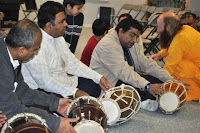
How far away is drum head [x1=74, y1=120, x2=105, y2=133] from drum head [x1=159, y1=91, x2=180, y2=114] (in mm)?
1295

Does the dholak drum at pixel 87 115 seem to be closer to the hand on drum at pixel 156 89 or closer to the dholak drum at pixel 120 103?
the dholak drum at pixel 120 103

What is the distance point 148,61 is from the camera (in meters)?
3.28

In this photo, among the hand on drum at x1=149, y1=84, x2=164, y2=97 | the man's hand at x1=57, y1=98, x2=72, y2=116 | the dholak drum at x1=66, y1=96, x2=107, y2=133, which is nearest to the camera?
the dholak drum at x1=66, y1=96, x2=107, y2=133

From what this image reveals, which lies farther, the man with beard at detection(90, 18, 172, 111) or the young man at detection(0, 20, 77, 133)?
the man with beard at detection(90, 18, 172, 111)

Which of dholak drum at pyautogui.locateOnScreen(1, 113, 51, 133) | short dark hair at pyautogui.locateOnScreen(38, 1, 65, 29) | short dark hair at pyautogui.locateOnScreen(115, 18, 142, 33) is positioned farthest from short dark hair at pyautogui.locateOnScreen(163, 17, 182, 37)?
dholak drum at pyautogui.locateOnScreen(1, 113, 51, 133)

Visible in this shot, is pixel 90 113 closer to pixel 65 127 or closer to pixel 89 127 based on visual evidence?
pixel 89 127

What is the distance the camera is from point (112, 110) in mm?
2385

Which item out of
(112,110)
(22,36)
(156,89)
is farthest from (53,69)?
(156,89)

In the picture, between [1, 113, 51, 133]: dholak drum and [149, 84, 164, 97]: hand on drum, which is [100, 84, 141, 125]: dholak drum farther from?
[1, 113, 51, 133]: dholak drum

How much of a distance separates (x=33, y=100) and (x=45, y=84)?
0.93 ft

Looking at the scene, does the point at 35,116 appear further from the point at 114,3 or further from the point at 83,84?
the point at 114,3

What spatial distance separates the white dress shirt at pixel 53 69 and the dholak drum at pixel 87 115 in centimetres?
40

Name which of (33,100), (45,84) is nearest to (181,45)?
(45,84)

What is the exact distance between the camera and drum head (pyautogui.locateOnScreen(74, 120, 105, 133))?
1759 millimetres
